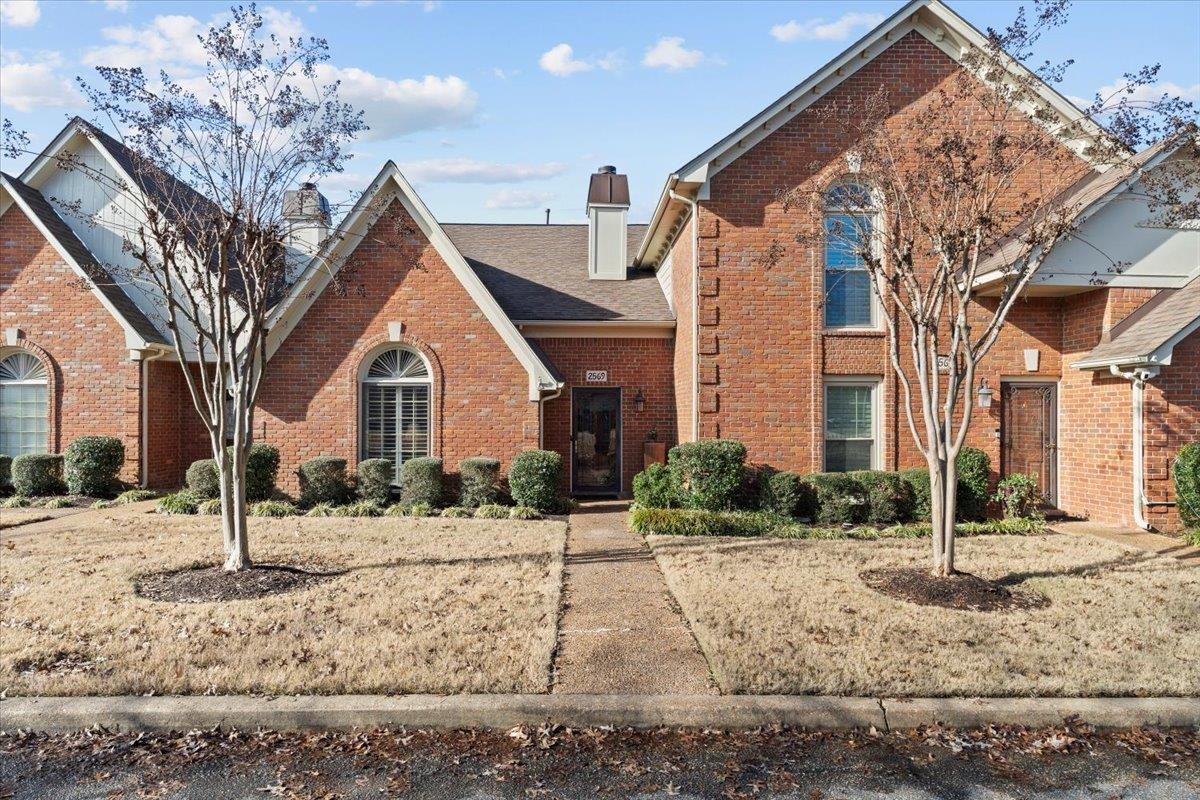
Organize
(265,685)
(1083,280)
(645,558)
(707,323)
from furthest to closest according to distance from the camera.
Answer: (707,323), (1083,280), (645,558), (265,685)

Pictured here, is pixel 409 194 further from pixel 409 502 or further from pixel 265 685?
pixel 265 685

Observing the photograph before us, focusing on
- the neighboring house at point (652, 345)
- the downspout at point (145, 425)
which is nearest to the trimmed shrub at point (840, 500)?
the neighboring house at point (652, 345)

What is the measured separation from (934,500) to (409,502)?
856 centimetres

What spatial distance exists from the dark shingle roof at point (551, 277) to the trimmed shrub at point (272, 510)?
18.2 feet

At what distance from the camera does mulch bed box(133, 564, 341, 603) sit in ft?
24.6

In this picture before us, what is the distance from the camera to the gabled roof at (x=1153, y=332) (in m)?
11.0

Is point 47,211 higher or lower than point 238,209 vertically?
higher

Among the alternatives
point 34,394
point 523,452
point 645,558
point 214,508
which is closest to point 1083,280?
point 645,558

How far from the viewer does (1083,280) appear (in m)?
12.3

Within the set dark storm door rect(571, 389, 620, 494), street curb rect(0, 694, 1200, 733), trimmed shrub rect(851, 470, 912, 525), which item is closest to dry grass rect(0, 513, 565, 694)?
street curb rect(0, 694, 1200, 733)

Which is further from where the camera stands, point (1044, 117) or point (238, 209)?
point (1044, 117)

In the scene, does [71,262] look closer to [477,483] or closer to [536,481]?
[477,483]

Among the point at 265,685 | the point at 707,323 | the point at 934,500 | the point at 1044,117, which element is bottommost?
the point at 265,685

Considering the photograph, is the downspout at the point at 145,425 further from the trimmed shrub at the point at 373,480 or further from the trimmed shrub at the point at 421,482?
the trimmed shrub at the point at 421,482
